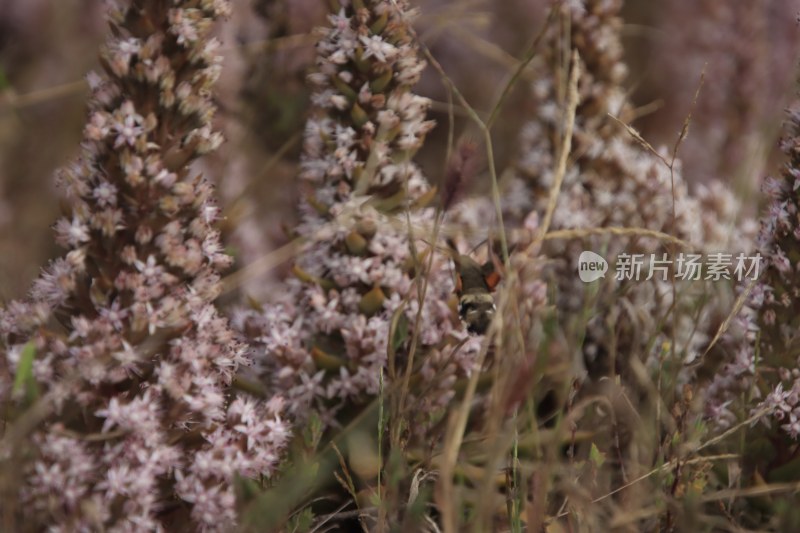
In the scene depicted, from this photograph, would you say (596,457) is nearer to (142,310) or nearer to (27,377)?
(142,310)

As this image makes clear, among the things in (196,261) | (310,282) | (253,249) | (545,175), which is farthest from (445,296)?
(253,249)

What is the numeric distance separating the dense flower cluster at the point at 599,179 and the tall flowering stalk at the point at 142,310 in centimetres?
113

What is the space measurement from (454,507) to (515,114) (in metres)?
3.35

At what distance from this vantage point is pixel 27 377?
4.68 feet

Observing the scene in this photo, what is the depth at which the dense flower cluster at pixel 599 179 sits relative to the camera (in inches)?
96.7

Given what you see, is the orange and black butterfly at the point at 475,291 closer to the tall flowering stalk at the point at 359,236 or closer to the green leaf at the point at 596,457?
the tall flowering stalk at the point at 359,236

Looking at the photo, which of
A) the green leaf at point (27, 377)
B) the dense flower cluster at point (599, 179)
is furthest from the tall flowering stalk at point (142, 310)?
the dense flower cluster at point (599, 179)

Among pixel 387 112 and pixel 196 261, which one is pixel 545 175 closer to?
pixel 387 112

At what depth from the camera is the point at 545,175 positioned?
2.70 metres

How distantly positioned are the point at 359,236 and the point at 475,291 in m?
0.30

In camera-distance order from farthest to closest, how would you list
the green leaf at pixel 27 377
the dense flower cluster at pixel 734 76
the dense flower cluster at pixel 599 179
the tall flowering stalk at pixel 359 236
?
the dense flower cluster at pixel 734 76 < the dense flower cluster at pixel 599 179 < the tall flowering stalk at pixel 359 236 < the green leaf at pixel 27 377

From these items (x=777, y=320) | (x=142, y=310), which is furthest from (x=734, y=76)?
(x=142, y=310)

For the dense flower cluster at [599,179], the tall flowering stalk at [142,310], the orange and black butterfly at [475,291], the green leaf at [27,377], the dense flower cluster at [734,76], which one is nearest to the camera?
the green leaf at [27,377]

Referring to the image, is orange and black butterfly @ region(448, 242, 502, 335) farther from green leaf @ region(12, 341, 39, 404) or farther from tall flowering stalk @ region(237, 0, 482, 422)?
green leaf @ region(12, 341, 39, 404)
